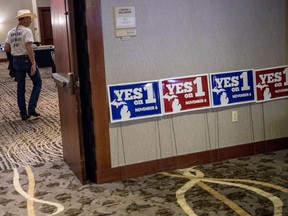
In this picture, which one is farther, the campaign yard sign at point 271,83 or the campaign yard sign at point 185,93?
the campaign yard sign at point 271,83

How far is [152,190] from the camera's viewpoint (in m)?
3.47

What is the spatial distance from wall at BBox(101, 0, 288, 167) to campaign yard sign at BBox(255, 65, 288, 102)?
66 mm

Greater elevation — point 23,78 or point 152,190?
point 23,78

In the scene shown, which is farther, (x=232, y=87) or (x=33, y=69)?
(x=33, y=69)

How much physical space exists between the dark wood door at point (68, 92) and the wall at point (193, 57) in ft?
0.95

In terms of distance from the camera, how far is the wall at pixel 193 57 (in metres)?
3.65

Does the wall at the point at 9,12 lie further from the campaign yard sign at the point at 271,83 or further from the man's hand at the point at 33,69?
the campaign yard sign at the point at 271,83

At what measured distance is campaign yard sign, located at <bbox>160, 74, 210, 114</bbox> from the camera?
3793 mm

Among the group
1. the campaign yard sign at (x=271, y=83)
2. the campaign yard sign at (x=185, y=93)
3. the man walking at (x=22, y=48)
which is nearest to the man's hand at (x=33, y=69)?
the man walking at (x=22, y=48)

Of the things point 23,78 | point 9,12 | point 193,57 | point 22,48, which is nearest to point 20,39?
point 22,48

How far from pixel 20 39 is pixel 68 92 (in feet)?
7.83

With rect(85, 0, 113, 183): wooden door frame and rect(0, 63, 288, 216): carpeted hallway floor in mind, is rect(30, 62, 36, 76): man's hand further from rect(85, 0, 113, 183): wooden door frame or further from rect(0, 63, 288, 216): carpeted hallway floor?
rect(85, 0, 113, 183): wooden door frame

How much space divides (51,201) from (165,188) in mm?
901

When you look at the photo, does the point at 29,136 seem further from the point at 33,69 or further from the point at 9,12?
the point at 9,12
